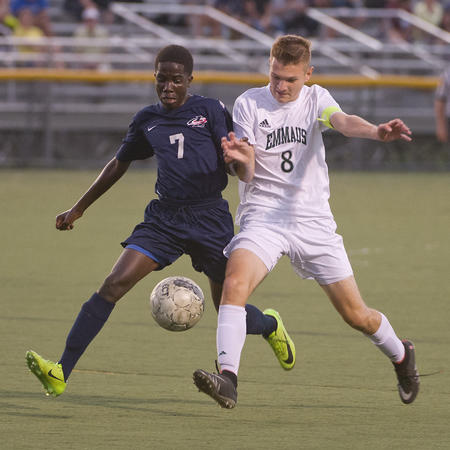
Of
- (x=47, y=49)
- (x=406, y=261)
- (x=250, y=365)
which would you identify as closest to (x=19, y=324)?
(x=250, y=365)

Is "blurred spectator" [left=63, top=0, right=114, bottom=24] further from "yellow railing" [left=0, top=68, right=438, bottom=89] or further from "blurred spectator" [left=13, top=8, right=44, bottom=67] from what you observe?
"yellow railing" [left=0, top=68, right=438, bottom=89]

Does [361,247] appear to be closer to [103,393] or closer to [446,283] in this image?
[446,283]

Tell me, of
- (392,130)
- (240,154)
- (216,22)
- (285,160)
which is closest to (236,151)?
(240,154)

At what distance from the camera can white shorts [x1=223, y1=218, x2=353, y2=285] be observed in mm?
6043

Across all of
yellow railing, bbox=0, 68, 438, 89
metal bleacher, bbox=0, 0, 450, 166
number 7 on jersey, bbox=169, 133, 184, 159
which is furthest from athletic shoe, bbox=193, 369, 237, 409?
metal bleacher, bbox=0, 0, 450, 166

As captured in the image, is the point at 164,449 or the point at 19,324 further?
the point at 19,324

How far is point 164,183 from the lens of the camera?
643 centimetres

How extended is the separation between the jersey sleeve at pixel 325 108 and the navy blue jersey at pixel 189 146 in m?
0.53

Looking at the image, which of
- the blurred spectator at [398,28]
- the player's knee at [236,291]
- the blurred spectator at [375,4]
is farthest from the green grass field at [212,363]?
the blurred spectator at [375,4]

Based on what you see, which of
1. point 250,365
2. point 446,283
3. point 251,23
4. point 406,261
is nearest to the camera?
point 250,365

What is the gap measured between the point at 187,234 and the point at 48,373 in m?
1.04

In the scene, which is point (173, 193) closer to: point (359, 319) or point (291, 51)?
point (291, 51)

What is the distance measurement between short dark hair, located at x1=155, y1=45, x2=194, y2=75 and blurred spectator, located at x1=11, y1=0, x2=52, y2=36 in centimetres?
1716

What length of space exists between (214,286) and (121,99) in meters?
16.5
